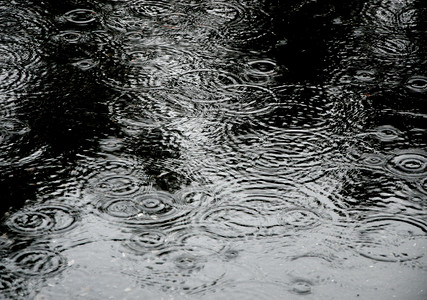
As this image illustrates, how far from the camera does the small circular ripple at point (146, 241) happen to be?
4.52m

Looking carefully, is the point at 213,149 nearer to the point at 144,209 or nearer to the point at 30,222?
the point at 144,209

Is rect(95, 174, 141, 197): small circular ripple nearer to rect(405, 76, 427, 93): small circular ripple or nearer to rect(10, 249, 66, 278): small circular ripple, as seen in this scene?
rect(10, 249, 66, 278): small circular ripple

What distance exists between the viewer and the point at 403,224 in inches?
186

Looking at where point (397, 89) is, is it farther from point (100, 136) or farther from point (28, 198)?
point (28, 198)

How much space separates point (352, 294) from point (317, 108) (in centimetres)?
234

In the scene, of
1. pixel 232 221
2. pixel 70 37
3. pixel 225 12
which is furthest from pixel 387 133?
pixel 70 37

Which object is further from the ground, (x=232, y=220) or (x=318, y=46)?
(x=318, y=46)

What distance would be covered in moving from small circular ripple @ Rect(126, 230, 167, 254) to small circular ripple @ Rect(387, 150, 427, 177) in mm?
2026

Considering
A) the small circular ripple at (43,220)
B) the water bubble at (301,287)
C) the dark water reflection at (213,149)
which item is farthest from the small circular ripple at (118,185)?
the water bubble at (301,287)

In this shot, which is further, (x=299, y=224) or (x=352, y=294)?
(x=299, y=224)

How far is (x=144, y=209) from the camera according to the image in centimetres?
487

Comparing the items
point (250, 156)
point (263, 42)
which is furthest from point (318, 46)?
point (250, 156)

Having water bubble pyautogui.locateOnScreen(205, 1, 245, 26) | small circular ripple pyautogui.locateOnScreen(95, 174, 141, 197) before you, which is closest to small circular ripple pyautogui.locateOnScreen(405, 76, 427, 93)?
water bubble pyautogui.locateOnScreen(205, 1, 245, 26)

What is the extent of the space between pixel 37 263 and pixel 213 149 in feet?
6.10
